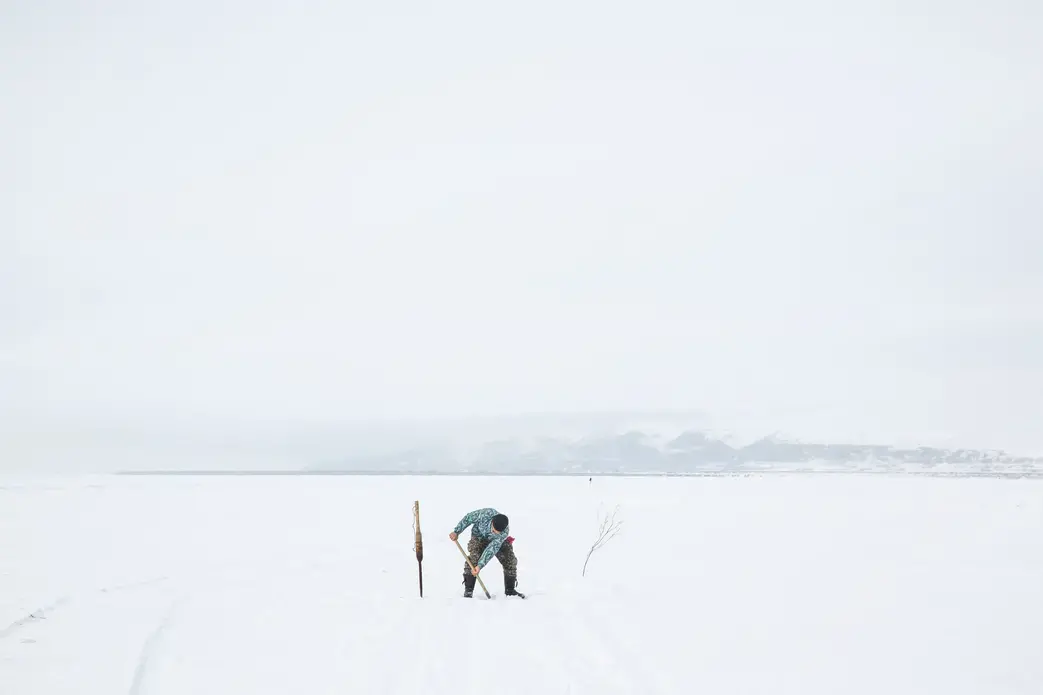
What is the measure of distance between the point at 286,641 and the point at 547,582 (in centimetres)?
490

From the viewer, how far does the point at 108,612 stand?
394 inches

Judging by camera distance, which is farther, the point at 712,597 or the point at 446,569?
the point at 446,569

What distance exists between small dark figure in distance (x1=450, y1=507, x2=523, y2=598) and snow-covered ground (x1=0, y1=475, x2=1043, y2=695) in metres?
0.33

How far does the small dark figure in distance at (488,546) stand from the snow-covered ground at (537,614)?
327mm

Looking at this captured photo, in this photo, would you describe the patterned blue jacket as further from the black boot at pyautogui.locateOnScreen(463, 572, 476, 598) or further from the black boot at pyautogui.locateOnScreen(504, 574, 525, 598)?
the black boot at pyautogui.locateOnScreen(504, 574, 525, 598)

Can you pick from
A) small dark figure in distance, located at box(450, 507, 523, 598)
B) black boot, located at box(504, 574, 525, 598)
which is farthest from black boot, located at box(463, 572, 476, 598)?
black boot, located at box(504, 574, 525, 598)

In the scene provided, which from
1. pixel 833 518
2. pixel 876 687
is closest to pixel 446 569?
pixel 876 687

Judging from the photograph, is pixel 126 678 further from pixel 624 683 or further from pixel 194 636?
pixel 624 683

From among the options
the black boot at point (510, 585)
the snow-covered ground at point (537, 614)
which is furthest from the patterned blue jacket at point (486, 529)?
the snow-covered ground at point (537, 614)

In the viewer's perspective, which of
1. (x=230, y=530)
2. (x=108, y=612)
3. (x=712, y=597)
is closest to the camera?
(x=108, y=612)

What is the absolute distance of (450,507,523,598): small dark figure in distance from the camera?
1116cm

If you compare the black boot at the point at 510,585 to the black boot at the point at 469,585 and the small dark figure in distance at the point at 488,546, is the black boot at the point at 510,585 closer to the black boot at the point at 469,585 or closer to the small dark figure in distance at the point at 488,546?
the small dark figure in distance at the point at 488,546

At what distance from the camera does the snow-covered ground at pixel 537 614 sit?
24.1 ft

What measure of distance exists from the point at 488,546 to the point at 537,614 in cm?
158
